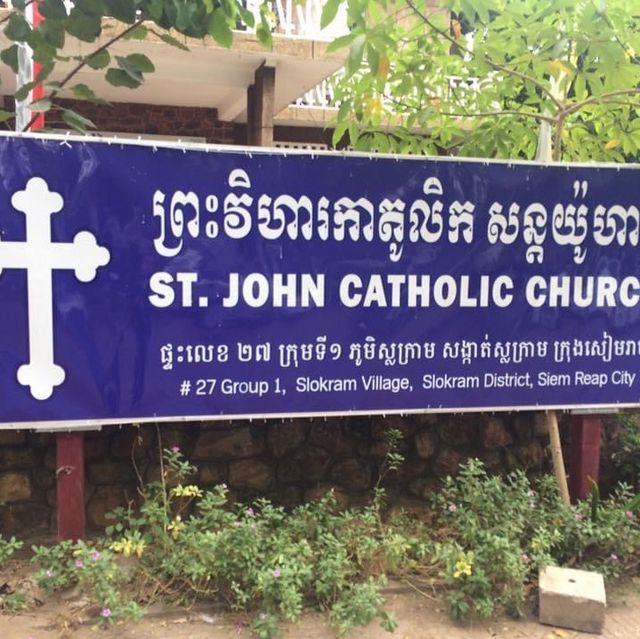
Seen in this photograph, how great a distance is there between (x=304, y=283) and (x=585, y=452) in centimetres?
191

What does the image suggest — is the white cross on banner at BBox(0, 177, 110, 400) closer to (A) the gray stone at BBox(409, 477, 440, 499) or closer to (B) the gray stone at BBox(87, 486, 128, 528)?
(B) the gray stone at BBox(87, 486, 128, 528)

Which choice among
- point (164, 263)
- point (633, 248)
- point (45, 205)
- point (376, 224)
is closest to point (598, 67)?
point (633, 248)

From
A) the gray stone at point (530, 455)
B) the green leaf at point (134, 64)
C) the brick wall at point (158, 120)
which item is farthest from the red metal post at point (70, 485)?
the brick wall at point (158, 120)

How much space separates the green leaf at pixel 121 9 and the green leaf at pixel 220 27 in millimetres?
375

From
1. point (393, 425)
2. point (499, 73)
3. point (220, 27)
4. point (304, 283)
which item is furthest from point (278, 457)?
point (499, 73)

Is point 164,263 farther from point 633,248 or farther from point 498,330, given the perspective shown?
point 633,248

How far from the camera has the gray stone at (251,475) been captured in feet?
12.8

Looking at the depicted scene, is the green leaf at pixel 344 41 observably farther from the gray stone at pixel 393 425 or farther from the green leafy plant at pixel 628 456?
the green leafy plant at pixel 628 456

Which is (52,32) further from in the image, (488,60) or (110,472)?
(110,472)

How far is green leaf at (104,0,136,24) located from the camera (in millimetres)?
2564

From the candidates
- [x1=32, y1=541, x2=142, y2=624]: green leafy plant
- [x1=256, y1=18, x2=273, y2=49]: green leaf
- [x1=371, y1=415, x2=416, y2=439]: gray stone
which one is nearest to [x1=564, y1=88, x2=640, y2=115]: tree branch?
[x1=256, y1=18, x2=273, y2=49]: green leaf

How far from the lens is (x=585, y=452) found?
12.9ft

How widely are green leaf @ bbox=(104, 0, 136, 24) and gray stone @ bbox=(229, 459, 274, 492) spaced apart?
2363 millimetres

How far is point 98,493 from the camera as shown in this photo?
3756mm
